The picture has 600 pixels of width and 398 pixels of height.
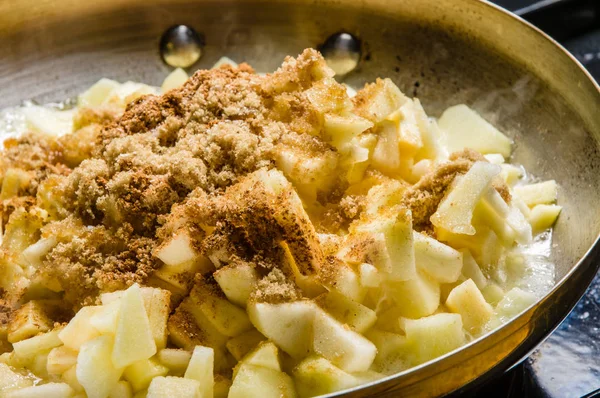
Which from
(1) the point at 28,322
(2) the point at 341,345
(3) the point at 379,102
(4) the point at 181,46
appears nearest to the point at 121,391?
(1) the point at 28,322

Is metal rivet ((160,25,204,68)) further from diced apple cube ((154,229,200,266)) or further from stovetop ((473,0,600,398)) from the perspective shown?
stovetop ((473,0,600,398))

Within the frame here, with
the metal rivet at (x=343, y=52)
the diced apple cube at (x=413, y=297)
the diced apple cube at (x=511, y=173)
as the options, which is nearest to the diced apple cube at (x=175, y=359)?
the diced apple cube at (x=413, y=297)

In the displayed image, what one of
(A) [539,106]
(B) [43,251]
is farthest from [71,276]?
(A) [539,106]

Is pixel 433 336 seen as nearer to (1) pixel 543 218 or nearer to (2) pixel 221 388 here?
(2) pixel 221 388

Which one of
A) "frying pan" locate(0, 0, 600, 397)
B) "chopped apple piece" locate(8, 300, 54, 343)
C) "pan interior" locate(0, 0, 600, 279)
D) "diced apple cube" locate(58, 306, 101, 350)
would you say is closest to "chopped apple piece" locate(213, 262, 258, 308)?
"diced apple cube" locate(58, 306, 101, 350)

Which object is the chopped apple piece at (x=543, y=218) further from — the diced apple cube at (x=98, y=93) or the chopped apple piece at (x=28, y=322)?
the diced apple cube at (x=98, y=93)

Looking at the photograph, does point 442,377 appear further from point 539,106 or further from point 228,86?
point 539,106
